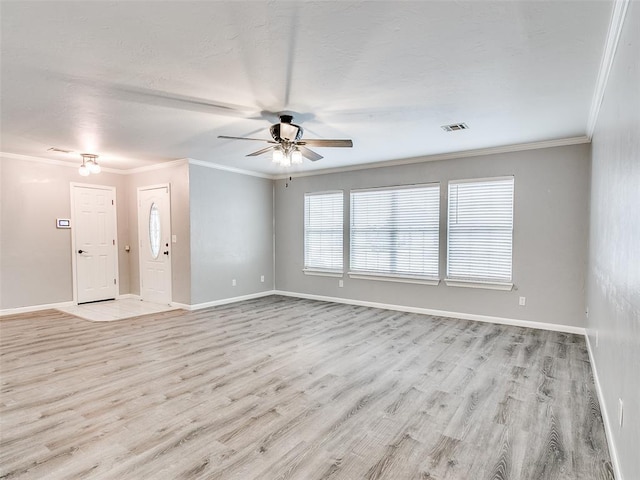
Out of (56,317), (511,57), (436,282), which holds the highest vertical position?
(511,57)

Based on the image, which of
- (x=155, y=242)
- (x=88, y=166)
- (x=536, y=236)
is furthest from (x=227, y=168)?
(x=536, y=236)

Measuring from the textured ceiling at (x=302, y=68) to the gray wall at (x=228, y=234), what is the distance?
1867 mm

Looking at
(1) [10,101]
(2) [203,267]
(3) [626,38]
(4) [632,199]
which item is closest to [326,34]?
(3) [626,38]

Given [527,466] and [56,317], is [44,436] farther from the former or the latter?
[56,317]

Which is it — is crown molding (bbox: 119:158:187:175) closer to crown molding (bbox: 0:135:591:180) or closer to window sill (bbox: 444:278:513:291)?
crown molding (bbox: 0:135:591:180)

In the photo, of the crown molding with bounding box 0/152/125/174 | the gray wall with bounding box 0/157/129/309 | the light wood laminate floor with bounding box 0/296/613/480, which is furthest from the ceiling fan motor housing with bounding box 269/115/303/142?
the gray wall with bounding box 0/157/129/309

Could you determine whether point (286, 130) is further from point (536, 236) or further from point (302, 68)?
point (536, 236)

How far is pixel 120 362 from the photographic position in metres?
3.56

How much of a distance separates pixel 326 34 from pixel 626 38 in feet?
5.39

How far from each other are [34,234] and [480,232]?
23.6ft

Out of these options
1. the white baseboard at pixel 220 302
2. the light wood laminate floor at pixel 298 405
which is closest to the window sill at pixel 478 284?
the light wood laminate floor at pixel 298 405

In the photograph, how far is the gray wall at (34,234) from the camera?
552cm

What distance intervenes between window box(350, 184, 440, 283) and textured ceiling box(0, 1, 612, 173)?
5.01 feet

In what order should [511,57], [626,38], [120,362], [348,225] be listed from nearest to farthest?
1. [626,38]
2. [511,57]
3. [120,362]
4. [348,225]
